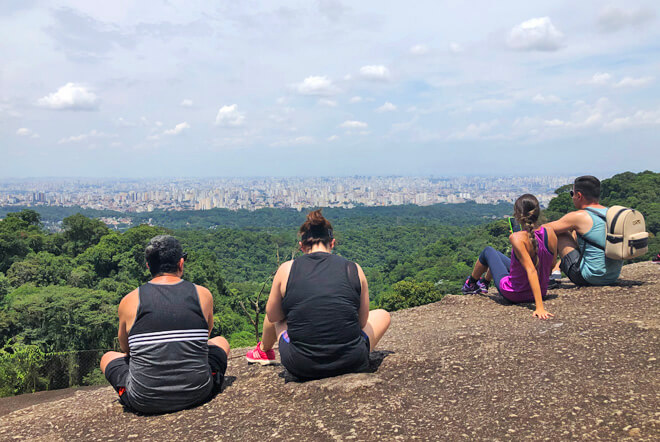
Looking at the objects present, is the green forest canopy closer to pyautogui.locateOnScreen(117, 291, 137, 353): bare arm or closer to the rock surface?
the rock surface

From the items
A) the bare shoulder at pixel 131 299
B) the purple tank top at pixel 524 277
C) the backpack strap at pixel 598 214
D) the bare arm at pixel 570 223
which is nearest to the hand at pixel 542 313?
the purple tank top at pixel 524 277

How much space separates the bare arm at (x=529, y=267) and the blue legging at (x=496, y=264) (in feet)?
1.97

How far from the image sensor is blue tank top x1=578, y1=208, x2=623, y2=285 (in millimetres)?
5602

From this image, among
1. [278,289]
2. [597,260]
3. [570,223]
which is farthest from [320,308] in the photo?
[597,260]

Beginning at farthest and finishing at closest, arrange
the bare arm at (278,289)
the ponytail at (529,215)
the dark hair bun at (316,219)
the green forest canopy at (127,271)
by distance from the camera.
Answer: the green forest canopy at (127,271) → the ponytail at (529,215) → the dark hair bun at (316,219) → the bare arm at (278,289)

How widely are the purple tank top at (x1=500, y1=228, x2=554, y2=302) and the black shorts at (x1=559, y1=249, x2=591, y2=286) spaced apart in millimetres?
601

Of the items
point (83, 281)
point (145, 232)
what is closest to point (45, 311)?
point (83, 281)

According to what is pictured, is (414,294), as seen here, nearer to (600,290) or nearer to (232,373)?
(600,290)

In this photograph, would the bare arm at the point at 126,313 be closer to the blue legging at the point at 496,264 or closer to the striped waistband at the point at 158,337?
the striped waistband at the point at 158,337

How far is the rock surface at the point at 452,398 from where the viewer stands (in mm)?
2906

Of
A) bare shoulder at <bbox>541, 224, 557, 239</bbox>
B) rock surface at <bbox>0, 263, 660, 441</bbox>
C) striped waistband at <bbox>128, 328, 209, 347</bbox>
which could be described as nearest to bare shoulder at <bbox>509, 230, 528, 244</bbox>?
bare shoulder at <bbox>541, 224, 557, 239</bbox>

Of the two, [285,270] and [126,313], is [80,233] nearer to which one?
[126,313]

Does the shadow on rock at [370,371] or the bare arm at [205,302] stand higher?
the bare arm at [205,302]

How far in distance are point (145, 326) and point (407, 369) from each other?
210 centimetres
